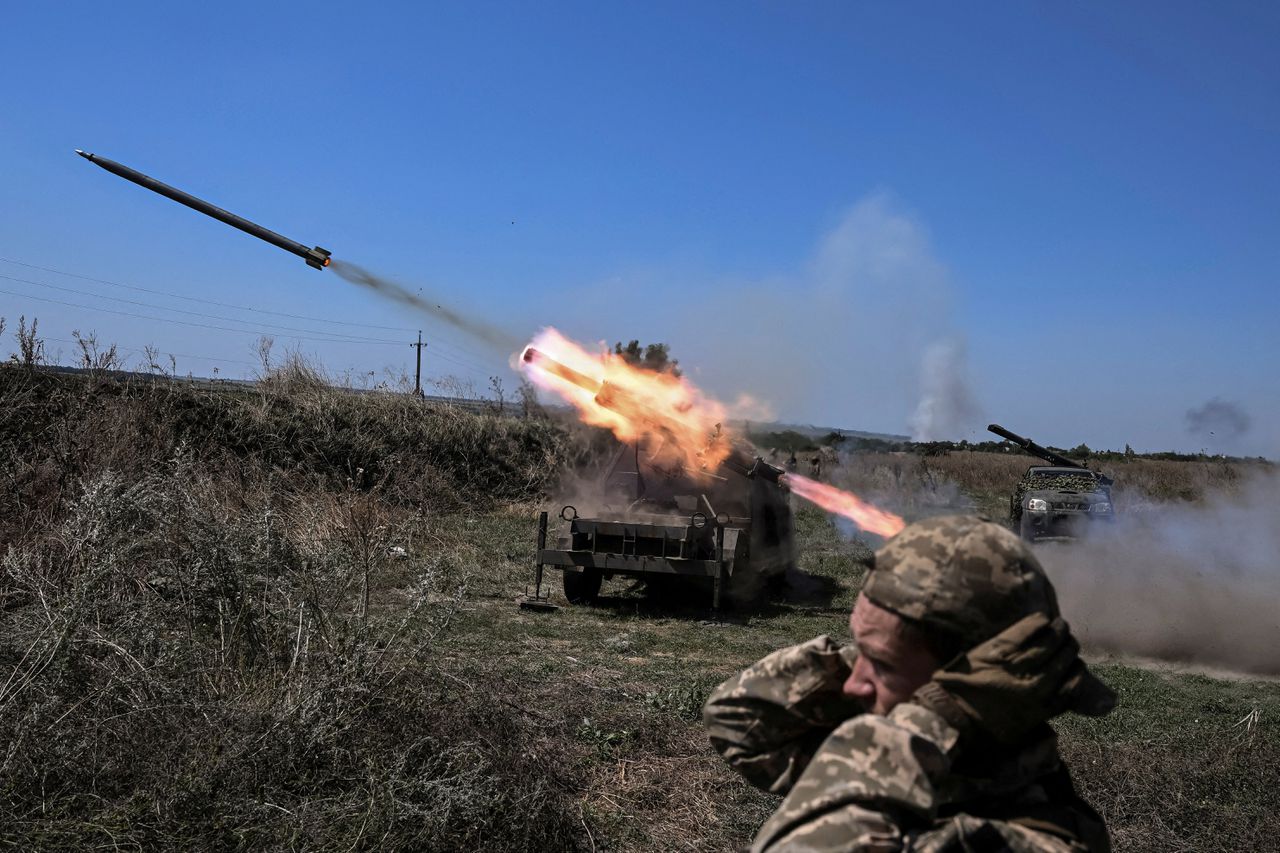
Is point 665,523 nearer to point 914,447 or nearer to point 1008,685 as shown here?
point 1008,685

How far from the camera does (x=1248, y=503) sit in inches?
606

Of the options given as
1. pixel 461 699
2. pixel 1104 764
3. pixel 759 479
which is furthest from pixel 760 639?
pixel 461 699

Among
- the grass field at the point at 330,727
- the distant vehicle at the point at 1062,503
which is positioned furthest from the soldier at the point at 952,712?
the distant vehicle at the point at 1062,503

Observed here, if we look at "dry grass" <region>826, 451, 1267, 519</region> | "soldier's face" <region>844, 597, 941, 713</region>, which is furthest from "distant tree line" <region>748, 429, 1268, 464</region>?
"soldier's face" <region>844, 597, 941, 713</region>

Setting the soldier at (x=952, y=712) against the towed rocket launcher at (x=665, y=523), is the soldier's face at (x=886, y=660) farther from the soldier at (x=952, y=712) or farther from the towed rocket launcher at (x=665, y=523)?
the towed rocket launcher at (x=665, y=523)

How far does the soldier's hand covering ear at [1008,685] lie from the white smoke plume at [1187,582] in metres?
10.4

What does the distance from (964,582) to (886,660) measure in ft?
0.63

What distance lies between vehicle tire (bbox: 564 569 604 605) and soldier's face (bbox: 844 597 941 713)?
34.1 ft

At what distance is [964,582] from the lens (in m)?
1.63

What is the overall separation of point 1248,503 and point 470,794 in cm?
1507

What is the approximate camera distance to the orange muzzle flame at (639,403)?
487 inches

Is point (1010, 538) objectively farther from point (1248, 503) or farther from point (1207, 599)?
point (1248, 503)

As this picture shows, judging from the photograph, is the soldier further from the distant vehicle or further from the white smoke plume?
the distant vehicle

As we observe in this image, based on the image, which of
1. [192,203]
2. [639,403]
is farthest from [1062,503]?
[192,203]
